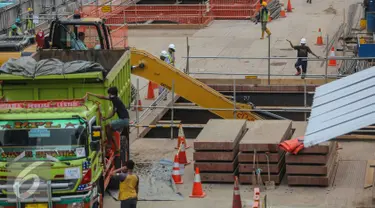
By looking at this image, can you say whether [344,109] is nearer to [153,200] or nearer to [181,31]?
[153,200]

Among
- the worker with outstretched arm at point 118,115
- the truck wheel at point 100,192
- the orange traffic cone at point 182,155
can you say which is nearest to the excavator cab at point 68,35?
the orange traffic cone at point 182,155

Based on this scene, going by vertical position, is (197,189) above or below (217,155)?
below

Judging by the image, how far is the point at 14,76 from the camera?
776 inches

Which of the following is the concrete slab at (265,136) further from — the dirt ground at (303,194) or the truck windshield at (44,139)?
the truck windshield at (44,139)

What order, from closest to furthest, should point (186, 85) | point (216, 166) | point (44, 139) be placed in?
point (44, 139), point (216, 166), point (186, 85)

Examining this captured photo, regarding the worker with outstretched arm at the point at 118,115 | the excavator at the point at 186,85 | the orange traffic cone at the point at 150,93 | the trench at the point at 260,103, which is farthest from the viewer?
the orange traffic cone at the point at 150,93

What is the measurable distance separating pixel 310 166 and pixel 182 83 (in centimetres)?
632

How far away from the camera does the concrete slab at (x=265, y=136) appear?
20484 millimetres

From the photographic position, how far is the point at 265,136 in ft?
69.6

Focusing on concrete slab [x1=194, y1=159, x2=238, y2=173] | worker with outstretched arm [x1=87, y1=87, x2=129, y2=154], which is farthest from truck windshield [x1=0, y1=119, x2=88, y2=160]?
concrete slab [x1=194, y1=159, x2=238, y2=173]

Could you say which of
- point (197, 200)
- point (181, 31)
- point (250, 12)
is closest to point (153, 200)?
point (197, 200)

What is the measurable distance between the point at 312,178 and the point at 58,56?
22.2 ft

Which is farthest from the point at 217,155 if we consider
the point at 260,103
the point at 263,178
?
the point at 260,103

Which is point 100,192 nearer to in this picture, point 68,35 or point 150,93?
point 68,35
